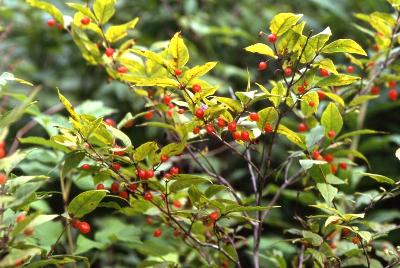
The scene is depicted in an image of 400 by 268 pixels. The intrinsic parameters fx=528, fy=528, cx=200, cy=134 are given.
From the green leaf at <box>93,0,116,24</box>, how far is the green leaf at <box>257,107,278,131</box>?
0.51m

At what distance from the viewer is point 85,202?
1.12 m

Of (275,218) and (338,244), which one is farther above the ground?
(338,244)

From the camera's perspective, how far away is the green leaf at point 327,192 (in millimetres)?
1214

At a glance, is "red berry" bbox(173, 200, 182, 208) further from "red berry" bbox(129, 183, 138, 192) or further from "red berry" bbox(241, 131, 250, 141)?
"red berry" bbox(241, 131, 250, 141)

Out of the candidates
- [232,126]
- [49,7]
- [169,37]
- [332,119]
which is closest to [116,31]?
[49,7]

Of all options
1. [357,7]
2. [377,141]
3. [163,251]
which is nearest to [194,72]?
[163,251]

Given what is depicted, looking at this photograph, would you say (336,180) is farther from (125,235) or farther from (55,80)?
(55,80)

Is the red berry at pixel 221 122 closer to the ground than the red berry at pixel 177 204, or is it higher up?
higher up

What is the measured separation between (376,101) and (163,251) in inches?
61.1

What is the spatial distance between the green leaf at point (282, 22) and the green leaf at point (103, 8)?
0.47 metres

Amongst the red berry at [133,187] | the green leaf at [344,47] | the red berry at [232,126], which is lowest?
the red berry at [133,187]

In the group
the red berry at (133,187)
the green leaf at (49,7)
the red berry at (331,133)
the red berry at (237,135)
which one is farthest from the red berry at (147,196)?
the green leaf at (49,7)

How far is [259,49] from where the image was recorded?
3.71 feet

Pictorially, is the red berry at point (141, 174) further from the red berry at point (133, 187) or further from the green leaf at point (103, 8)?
the green leaf at point (103, 8)
